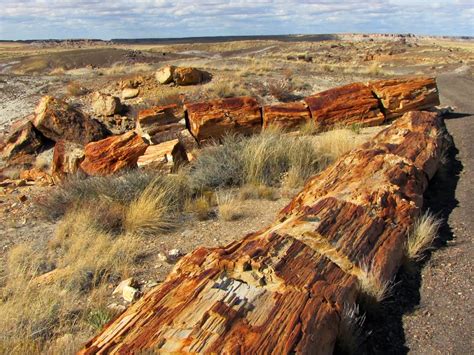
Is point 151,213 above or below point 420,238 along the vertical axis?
below

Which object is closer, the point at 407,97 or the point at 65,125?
the point at 407,97

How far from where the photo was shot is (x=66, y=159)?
1038 centimetres

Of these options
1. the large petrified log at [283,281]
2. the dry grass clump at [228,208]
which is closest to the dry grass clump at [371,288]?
the large petrified log at [283,281]

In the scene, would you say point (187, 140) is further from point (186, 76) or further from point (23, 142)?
point (186, 76)

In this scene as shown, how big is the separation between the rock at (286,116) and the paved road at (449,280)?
13.4 feet

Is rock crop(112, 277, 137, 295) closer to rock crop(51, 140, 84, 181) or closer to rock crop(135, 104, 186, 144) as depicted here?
rock crop(51, 140, 84, 181)

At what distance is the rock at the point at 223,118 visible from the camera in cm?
1099

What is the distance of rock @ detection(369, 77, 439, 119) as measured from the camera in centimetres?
1210

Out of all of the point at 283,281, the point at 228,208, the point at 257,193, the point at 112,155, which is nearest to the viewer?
the point at 283,281

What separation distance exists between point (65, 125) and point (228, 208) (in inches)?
321


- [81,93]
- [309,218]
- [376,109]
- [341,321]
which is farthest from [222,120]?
[81,93]

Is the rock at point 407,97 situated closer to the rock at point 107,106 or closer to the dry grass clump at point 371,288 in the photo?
the rock at point 107,106

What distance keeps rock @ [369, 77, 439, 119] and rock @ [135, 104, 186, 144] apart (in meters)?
4.99

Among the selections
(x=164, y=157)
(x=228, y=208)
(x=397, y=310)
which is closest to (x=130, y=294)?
(x=228, y=208)
